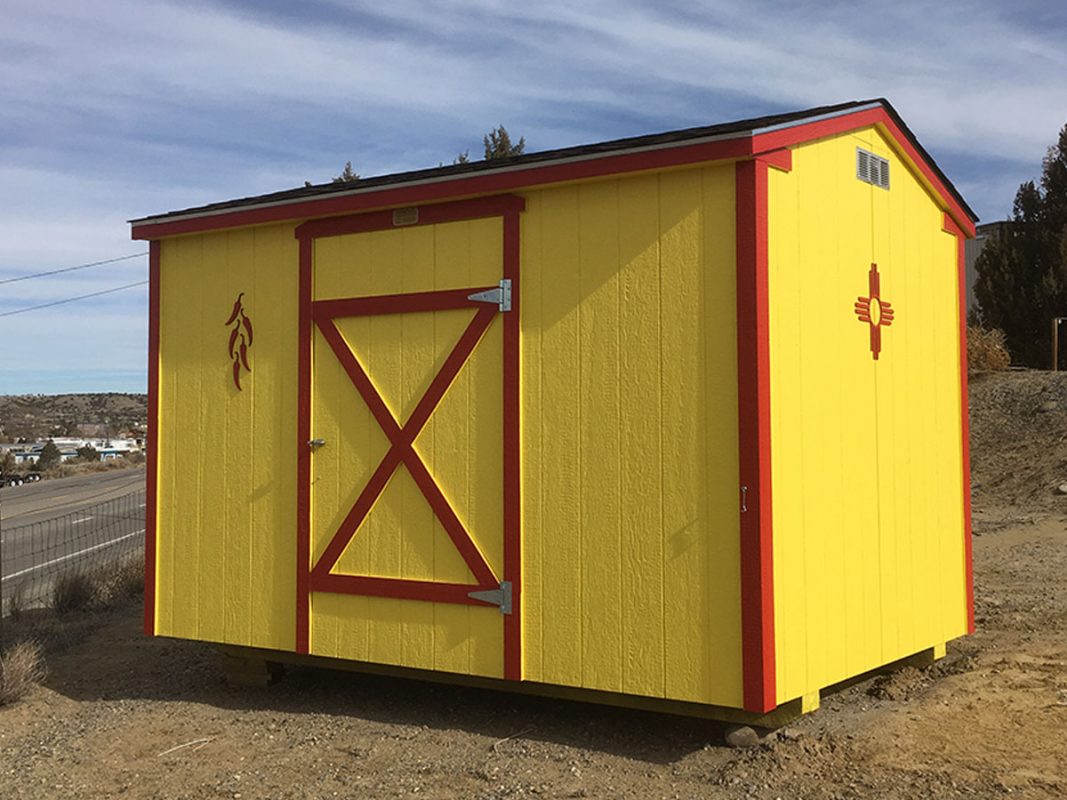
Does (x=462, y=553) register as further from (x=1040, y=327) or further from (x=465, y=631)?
(x=1040, y=327)

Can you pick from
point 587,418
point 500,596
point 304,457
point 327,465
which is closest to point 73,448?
point 304,457

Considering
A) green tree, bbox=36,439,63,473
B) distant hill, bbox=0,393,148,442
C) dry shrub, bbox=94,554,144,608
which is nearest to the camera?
dry shrub, bbox=94,554,144,608

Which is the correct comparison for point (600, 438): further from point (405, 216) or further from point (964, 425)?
point (964, 425)

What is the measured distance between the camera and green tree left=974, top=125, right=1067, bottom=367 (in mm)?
19922

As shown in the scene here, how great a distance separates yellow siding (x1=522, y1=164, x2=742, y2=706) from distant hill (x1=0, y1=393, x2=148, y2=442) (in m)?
65.7

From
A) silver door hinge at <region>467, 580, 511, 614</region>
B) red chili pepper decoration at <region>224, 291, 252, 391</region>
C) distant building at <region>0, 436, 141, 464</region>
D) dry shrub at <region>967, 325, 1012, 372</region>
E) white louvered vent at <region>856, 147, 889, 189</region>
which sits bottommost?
silver door hinge at <region>467, 580, 511, 614</region>

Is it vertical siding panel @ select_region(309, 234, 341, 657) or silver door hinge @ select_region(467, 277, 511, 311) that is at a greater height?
silver door hinge @ select_region(467, 277, 511, 311)

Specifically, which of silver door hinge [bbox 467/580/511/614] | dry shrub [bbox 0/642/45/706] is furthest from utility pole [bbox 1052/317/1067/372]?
dry shrub [bbox 0/642/45/706]

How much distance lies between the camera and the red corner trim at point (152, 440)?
7.75 metres

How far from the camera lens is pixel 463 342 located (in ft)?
21.2

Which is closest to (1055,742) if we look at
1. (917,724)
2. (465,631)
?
(917,724)

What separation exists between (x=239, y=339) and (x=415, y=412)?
151 cm

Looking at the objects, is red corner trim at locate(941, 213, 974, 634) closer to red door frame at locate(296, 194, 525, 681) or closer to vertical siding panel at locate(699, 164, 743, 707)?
vertical siding panel at locate(699, 164, 743, 707)

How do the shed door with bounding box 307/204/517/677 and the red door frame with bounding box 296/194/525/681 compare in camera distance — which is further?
the shed door with bounding box 307/204/517/677
